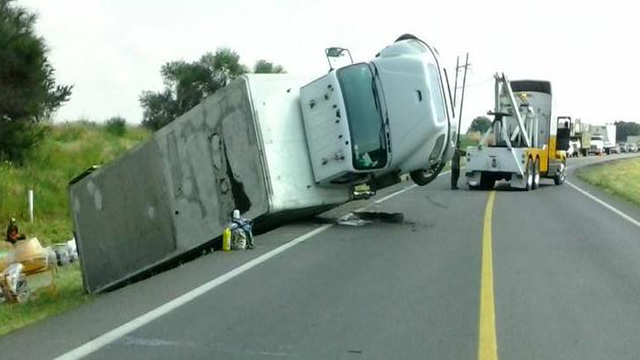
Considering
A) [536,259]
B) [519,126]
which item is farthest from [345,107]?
[519,126]

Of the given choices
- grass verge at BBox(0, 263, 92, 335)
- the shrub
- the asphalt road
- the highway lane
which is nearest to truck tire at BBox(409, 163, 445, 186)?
the asphalt road

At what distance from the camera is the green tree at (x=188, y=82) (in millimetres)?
74562

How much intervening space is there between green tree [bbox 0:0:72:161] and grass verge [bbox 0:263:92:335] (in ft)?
62.4

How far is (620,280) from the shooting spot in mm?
→ 11055

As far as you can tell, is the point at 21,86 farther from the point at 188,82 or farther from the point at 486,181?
the point at 188,82

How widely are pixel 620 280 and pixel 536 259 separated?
181 centimetres

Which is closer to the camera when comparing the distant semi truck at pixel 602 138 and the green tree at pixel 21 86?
the green tree at pixel 21 86

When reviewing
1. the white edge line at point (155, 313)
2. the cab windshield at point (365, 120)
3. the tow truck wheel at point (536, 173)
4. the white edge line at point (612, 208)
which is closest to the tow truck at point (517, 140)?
the tow truck wheel at point (536, 173)

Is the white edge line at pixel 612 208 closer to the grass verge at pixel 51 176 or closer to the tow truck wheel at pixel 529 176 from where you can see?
the tow truck wheel at pixel 529 176

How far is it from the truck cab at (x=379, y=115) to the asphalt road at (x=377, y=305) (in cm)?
135

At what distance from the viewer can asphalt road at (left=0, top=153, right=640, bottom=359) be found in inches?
283

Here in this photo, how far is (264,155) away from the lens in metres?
15.2

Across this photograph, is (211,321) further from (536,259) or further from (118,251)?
Answer: (118,251)

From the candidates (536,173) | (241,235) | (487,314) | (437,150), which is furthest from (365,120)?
(536,173)
